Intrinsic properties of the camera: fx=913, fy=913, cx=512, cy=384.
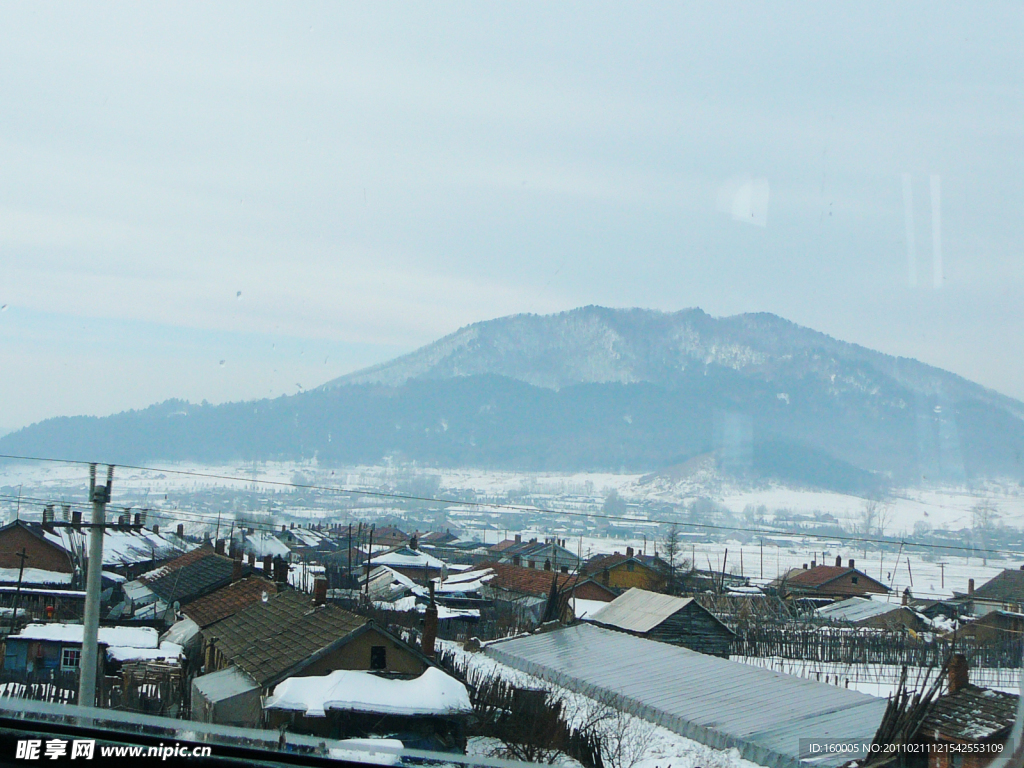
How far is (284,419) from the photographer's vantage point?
5448 inches

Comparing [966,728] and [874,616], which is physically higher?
[966,728]

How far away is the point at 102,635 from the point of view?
45.8 feet

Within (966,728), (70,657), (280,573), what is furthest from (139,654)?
(966,728)

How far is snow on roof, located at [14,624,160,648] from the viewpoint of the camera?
37.7ft

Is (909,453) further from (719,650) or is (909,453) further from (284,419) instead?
(719,650)

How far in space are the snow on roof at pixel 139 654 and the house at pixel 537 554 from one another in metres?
27.5

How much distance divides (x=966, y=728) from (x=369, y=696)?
5.48 m

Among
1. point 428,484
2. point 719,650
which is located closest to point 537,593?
point 719,650

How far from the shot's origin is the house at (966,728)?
354 centimetres

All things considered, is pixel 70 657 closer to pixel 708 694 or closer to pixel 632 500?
pixel 708 694

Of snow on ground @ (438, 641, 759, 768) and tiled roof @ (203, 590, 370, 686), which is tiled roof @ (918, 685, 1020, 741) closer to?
snow on ground @ (438, 641, 759, 768)

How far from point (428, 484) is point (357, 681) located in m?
102

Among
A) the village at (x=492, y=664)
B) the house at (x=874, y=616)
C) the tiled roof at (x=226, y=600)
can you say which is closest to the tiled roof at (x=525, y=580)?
the village at (x=492, y=664)

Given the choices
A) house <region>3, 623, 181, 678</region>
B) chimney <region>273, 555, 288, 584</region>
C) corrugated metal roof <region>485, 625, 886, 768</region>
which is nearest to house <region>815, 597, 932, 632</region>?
corrugated metal roof <region>485, 625, 886, 768</region>
